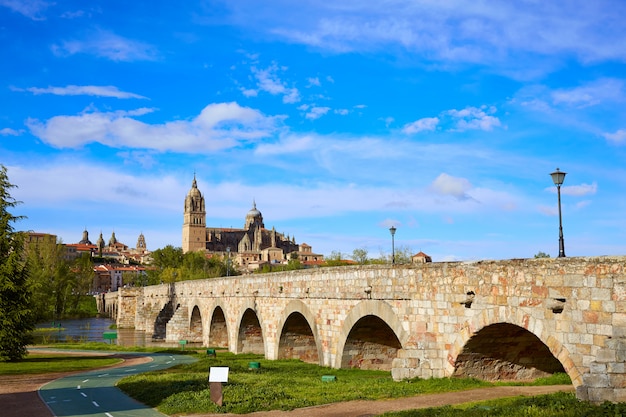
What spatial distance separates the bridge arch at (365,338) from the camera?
19875mm

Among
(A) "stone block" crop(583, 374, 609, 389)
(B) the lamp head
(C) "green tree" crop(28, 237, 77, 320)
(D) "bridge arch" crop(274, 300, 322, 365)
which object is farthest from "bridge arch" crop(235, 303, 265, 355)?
(C) "green tree" crop(28, 237, 77, 320)

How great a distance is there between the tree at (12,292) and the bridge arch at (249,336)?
432 inches

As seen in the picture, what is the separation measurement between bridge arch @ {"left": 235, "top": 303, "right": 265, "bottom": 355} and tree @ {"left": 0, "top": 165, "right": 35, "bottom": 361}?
10979 millimetres

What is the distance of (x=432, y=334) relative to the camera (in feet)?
53.7

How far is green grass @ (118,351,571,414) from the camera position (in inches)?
596

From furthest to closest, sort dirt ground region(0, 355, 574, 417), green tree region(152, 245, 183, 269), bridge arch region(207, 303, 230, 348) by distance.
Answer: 1. green tree region(152, 245, 183, 269)
2. bridge arch region(207, 303, 230, 348)
3. dirt ground region(0, 355, 574, 417)

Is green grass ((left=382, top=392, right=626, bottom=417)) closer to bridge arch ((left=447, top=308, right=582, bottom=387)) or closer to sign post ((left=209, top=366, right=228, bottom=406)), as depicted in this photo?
bridge arch ((left=447, top=308, right=582, bottom=387))

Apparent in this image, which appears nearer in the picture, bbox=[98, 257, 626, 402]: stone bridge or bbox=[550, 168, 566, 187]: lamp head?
bbox=[98, 257, 626, 402]: stone bridge

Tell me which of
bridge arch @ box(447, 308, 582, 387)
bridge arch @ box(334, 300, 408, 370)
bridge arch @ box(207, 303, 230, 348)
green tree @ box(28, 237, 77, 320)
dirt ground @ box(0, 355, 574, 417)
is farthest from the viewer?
green tree @ box(28, 237, 77, 320)

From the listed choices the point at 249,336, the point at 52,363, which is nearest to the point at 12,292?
the point at 52,363

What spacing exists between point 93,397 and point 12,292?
15038mm

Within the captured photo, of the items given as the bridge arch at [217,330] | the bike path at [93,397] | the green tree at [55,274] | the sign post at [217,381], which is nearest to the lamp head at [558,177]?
the sign post at [217,381]

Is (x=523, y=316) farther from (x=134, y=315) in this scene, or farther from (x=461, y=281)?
(x=134, y=315)

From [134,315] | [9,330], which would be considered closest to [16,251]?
[9,330]
